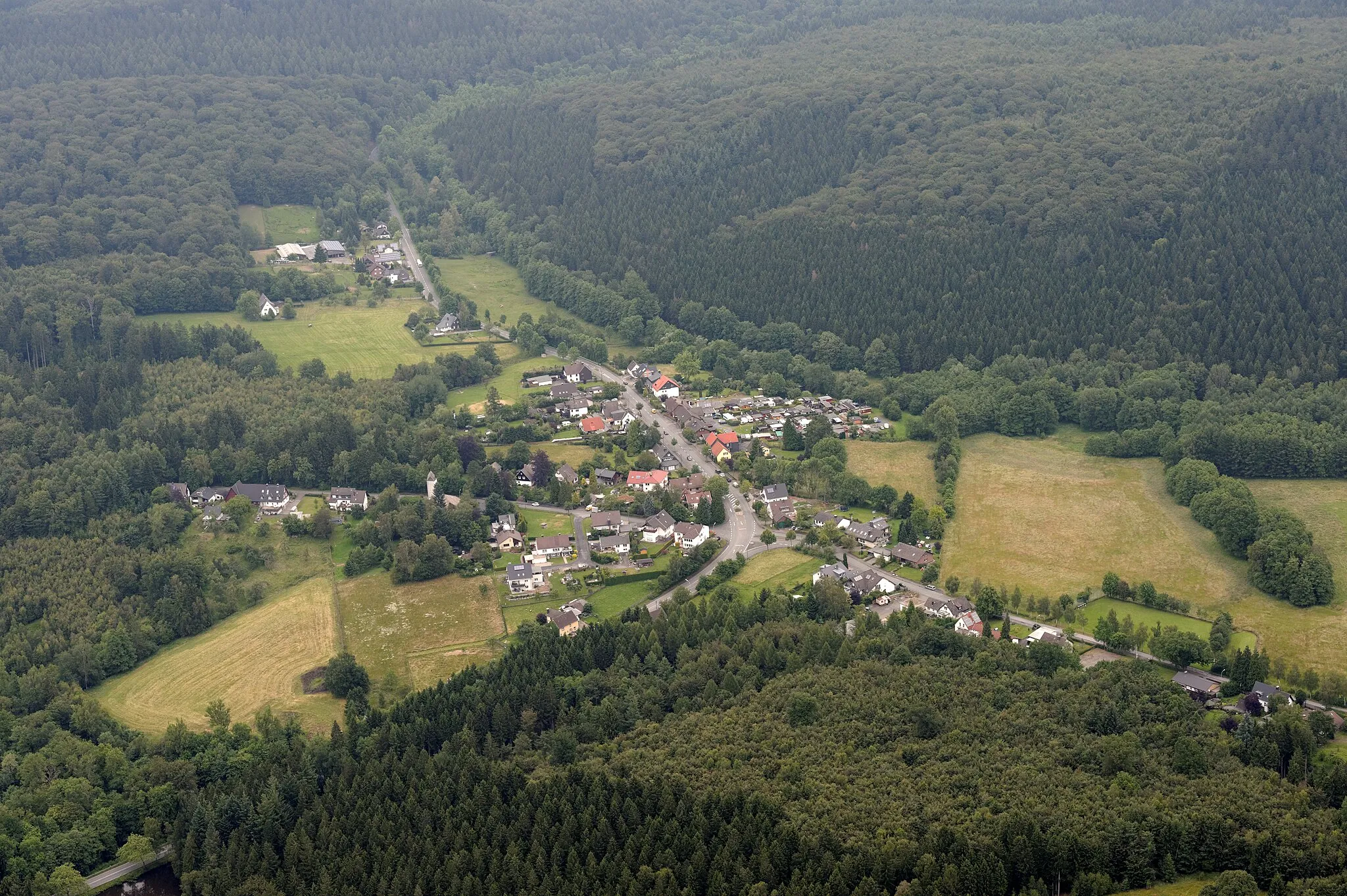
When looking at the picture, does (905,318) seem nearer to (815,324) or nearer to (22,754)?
(815,324)

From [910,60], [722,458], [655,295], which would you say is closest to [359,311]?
[655,295]

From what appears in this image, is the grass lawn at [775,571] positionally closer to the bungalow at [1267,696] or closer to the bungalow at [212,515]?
the bungalow at [1267,696]

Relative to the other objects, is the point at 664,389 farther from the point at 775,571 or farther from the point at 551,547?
the point at 775,571

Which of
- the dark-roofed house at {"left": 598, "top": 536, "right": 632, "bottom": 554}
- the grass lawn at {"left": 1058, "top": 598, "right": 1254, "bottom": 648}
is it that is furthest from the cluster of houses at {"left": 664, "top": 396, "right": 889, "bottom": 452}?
the grass lawn at {"left": 1058, "top": 598, "right": 1254, "bottom": 648}

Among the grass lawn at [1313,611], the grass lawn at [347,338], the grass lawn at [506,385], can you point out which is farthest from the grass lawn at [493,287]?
the grass lawn at [1313,611]

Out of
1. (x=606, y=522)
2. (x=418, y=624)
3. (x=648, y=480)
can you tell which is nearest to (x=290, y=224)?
(x=648, y=480)

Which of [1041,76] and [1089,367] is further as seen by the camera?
[1041,76]
